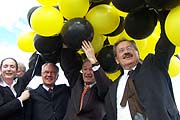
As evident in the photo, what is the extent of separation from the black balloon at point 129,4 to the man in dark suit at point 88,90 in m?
0.36

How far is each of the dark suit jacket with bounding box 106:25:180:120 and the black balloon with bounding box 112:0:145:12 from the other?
0.20 metres

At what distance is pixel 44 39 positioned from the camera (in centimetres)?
230

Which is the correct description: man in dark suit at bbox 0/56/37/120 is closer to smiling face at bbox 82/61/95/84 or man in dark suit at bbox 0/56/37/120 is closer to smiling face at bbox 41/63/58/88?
smiling face at bbox 41/63/58/88

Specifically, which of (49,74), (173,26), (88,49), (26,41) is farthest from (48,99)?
(173,26)

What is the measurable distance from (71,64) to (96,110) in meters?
0.37

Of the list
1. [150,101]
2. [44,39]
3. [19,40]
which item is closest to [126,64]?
[150,101]

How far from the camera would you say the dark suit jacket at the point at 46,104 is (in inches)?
95.3

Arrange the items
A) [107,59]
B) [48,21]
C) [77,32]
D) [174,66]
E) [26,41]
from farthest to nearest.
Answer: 1. [26,41]
2. [174,66]
3. [107,59]
4. [48,21]
5. [77,32]

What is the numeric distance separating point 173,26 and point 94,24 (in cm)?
66

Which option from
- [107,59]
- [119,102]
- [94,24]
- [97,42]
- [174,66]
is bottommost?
[119,102]

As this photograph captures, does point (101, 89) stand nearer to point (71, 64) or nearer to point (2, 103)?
point (71, 64)

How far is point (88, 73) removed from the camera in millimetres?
2219

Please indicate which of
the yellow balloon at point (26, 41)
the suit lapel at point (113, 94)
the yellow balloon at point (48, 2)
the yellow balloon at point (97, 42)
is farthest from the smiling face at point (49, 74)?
the suit lapel at point (113, 94)

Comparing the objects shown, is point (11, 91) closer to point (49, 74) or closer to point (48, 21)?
point (49, 74)
